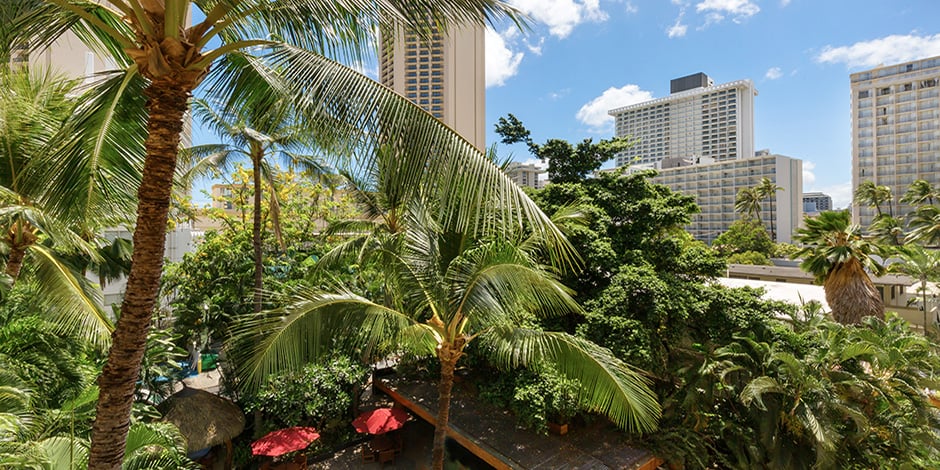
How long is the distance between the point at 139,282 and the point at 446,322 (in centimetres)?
398

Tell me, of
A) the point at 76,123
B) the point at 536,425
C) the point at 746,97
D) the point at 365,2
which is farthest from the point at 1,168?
the point at 746,97

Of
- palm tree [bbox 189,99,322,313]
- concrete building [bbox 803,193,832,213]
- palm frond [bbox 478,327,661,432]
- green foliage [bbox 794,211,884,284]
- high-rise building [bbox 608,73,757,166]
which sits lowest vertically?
palm frond [bbox 478,327,661,432]

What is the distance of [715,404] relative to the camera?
838 centimetres

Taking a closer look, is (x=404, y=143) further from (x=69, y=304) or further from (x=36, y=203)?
(x=69, y=304)

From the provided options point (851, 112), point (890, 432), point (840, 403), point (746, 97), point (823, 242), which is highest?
point (746, 97)

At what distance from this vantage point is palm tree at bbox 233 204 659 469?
15.7 ft

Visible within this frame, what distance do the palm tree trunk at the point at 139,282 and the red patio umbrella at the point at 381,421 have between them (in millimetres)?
6624

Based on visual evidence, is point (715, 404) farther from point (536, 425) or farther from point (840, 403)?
point (536, 425)

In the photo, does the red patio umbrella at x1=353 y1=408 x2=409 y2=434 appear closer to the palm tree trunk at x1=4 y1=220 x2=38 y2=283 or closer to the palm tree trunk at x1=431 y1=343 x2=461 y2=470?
the palm tree trunk at x1=431 y1=343 x2=461 y2=470

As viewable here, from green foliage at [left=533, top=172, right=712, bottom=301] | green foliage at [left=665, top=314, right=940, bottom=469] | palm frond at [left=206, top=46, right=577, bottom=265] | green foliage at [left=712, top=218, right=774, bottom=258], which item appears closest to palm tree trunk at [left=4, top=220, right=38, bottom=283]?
palm frond at [left=206, top=46, right=577, bottom=265]

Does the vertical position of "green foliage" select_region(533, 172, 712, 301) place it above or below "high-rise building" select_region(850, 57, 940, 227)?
below

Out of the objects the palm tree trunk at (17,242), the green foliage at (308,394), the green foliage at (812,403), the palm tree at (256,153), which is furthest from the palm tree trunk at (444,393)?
the palm tree trunk at (17,242)

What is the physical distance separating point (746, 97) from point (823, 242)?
3575 inches

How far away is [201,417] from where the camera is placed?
8.51 meters
